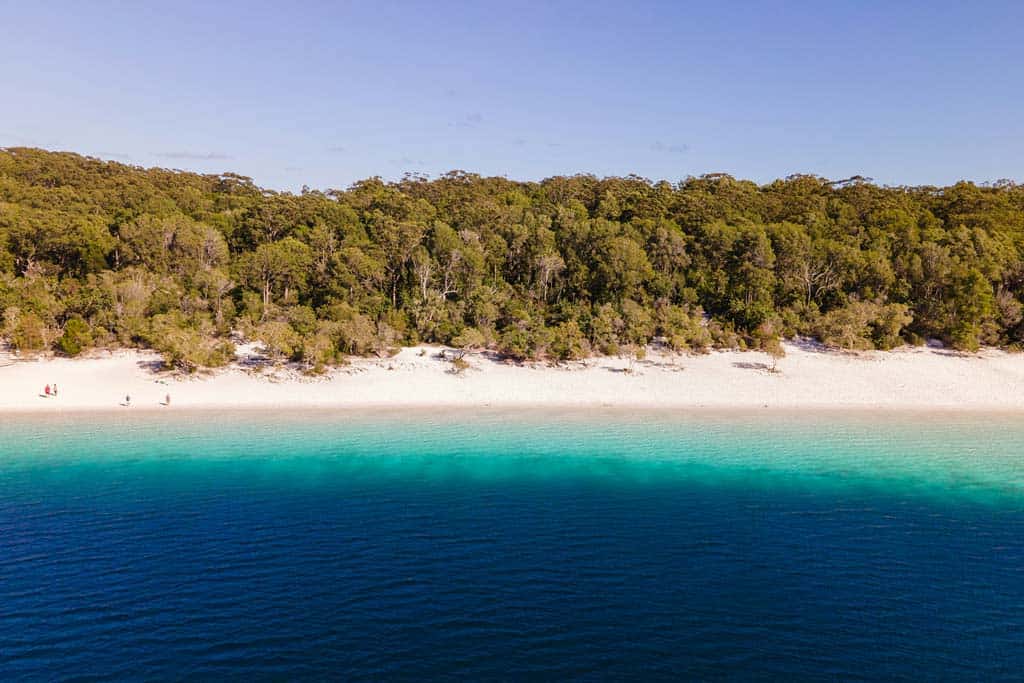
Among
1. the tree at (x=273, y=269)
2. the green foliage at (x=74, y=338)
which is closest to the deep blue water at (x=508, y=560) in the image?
the green foliage at (x=74, y=338)

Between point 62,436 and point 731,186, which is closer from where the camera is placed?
point 62,436

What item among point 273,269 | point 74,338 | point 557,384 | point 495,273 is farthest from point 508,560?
point 495,273

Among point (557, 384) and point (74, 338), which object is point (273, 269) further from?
point (557, 384)

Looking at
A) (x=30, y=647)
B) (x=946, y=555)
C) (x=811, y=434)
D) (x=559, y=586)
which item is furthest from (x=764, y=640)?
(x=811, y=434)

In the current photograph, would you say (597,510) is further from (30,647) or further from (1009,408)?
(1009,408)

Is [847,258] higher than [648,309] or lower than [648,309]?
higher

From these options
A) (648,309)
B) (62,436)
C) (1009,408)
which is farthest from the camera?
(648,309)

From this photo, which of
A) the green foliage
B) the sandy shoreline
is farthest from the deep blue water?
the green foliage
